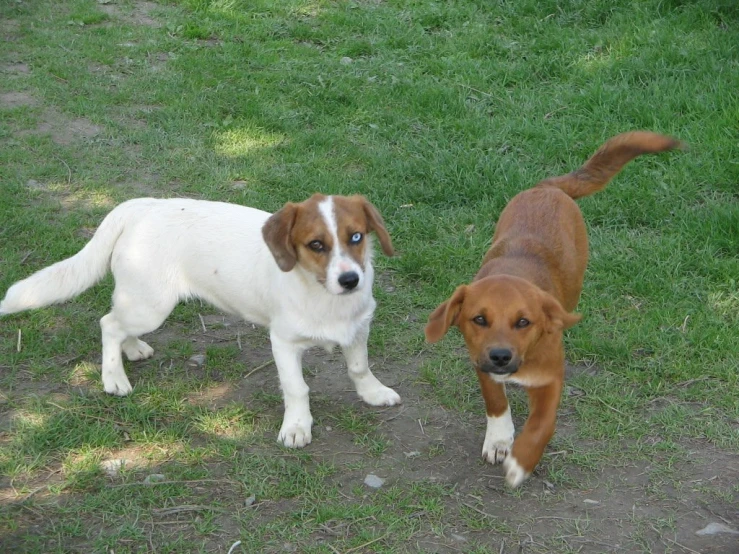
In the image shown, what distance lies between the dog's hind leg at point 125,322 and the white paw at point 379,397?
107 cm

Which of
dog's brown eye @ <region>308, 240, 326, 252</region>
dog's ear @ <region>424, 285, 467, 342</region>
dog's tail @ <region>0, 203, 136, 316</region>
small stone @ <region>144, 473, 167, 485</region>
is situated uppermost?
dog's brown eye @ <region>308, 240, 326, 252</region>

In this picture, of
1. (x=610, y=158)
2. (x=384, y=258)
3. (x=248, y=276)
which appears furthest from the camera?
(x=384, y=258)

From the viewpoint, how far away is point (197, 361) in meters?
5.08

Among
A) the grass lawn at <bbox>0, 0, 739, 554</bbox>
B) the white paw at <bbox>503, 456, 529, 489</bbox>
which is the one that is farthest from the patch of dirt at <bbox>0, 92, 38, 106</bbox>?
the white paw at <bbox>503, 456, 529, 489</bbox>

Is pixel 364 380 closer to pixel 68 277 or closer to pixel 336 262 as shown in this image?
pixel 336 262

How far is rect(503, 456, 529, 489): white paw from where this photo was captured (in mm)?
3877

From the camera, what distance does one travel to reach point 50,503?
155 inches

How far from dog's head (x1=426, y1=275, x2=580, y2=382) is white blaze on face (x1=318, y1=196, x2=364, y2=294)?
0.41 m

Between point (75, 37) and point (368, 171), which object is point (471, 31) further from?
point (75, 37)

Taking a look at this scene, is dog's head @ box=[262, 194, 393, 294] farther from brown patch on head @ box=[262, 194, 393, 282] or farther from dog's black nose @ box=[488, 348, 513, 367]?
dog's black nose @ box=[488, 348, 513, 367]

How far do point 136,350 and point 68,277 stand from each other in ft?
1.92

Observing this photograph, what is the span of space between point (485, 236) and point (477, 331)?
7.39 feet

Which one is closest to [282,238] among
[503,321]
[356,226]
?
[356,226]

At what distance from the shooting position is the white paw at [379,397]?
15.3 ft
